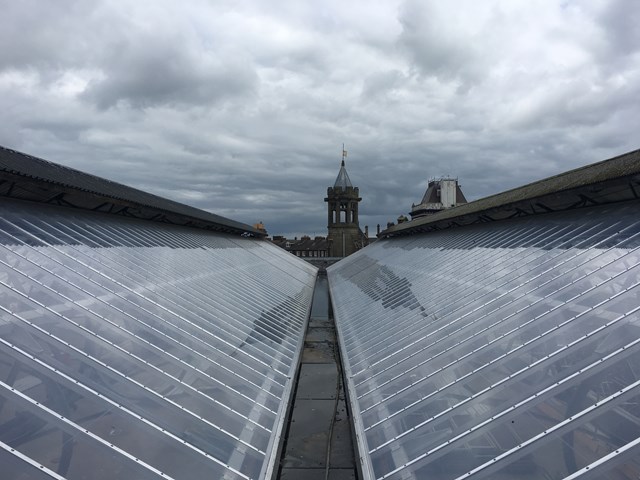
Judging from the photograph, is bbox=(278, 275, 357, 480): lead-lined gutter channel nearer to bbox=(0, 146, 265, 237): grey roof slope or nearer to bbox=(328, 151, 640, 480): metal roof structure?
bbox=(328, 151, 640, 480): metal roof structure

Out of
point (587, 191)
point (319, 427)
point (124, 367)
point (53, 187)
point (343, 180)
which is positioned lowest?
point (319, 427)

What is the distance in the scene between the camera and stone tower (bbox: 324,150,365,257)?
56.8 metres

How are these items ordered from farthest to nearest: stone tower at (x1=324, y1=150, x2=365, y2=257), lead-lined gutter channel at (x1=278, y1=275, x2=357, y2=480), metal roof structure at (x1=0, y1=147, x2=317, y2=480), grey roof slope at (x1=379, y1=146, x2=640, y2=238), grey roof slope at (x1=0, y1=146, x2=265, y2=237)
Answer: stone tower at (x1=324, y1=150, x2=365, y2=257), grey roof slope at (x1=0, y1=146, x2=265, y2=237), grey roof slope at (x1=379, y1=146, x2=640, y2=238), lead-lined gutter channel at (x1=278, y1=275, x2=357, y2=480), metal roof structure at (x1=0, y1=147, x2=317, y2=480)

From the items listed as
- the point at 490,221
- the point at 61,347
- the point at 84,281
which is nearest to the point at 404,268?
the point at 490,221

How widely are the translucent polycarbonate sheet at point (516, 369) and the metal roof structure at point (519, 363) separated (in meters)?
0.02

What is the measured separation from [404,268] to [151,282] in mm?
10869

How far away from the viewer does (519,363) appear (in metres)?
4.85

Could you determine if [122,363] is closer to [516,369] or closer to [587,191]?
[516,369]

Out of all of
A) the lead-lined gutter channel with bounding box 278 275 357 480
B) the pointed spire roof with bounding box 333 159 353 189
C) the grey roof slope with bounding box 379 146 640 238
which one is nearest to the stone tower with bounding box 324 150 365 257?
the pointed spire roof with bounding box 333 159 353 189

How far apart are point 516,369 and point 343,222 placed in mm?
53747

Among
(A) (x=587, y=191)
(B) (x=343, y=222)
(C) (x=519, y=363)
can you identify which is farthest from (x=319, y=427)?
(B) (x=343, y=222)

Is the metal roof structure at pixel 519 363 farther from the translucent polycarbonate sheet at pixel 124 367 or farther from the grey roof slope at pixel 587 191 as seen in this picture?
the translucent polycarbonate sheet at pixel 124 367

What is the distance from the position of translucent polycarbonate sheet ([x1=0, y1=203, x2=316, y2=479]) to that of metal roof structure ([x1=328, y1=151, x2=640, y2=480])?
150 centimetres

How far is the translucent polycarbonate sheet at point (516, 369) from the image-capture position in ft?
11.2
